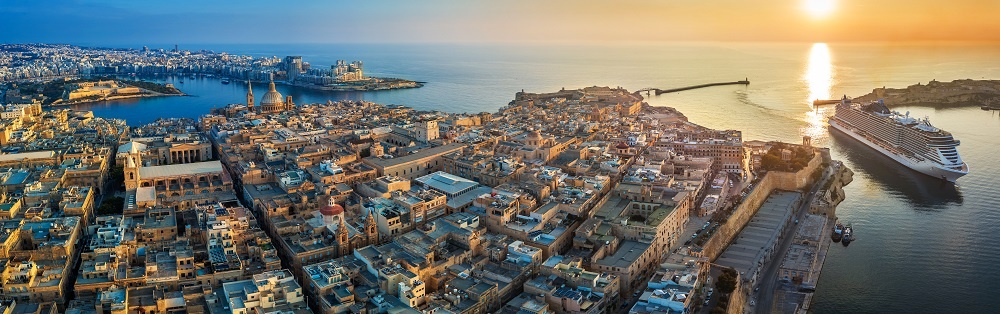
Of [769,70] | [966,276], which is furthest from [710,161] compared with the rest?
[769,70]

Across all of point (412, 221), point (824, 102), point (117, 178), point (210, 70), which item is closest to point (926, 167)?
point (412, 221)

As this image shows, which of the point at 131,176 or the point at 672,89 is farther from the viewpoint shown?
the point at 672,89

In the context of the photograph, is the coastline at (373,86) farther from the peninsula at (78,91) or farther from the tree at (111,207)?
the tree at (111,207)

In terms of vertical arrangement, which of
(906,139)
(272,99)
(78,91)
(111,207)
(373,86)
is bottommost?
(111,207)

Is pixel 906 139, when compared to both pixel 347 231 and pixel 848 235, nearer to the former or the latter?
pixel 848 235

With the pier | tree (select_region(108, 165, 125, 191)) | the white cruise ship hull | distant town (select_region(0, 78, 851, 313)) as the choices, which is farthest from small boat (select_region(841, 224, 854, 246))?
the pier
